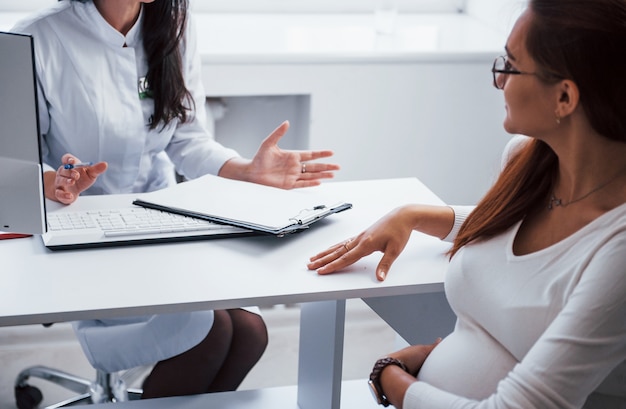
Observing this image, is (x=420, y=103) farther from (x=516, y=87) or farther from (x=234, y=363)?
(x=516, y=87)

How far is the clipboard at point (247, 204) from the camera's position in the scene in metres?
1.56

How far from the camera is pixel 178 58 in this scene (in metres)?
1.96

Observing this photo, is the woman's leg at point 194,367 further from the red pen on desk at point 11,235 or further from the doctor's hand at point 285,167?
the red pen on desk at point 11,235

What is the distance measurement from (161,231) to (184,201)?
126mm

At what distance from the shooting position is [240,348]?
6.15 ft

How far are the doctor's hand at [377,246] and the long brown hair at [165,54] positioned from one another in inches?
25.9

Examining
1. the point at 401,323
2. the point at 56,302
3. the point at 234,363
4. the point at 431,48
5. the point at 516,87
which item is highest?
the point at 516,87

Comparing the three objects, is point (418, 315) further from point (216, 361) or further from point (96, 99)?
point (96, 99)

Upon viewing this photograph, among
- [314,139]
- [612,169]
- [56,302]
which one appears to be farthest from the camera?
[314,139]

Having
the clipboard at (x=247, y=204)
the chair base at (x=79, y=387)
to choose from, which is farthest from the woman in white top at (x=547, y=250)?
the chair base at (x=79, y=387)

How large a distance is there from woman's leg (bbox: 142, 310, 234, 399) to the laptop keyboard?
0.33 metres

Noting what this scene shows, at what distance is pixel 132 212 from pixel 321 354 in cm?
45

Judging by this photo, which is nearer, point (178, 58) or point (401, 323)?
point (401, 323)

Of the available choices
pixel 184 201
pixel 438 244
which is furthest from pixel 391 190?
pixel 184 201
